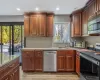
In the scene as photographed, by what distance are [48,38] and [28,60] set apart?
1.41 metres

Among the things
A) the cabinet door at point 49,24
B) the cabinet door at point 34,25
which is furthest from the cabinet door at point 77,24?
the cabinet door at point 34,25

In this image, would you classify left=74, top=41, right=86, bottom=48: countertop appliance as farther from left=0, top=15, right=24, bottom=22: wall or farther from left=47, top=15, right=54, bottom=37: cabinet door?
left=0, top=15, right=24, bottom=22: wall

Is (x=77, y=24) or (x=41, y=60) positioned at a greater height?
(x=77, y=24)

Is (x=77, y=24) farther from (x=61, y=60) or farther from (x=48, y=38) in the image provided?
(x=61, y=60)

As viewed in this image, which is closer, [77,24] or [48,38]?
[77,24]

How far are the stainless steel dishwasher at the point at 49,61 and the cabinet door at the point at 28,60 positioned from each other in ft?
1.69

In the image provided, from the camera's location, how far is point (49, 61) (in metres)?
5.71

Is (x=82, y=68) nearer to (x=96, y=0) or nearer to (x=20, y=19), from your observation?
(x=96, y=0)

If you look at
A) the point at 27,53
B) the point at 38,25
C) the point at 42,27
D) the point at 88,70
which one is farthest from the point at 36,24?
the point at 88,70

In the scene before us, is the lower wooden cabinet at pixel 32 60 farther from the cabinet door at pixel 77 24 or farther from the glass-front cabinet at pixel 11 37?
the cabinet door at pixel 77 24

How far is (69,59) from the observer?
18.7 ft

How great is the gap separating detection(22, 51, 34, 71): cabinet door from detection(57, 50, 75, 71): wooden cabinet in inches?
41.5

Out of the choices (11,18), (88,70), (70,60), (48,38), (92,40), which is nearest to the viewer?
(88,70)

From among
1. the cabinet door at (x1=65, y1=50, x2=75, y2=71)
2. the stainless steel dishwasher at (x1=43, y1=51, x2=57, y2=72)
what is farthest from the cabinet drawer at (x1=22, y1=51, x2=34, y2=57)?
the cabinet door at (x1=65, y1=50, x2=75, y2=71)
